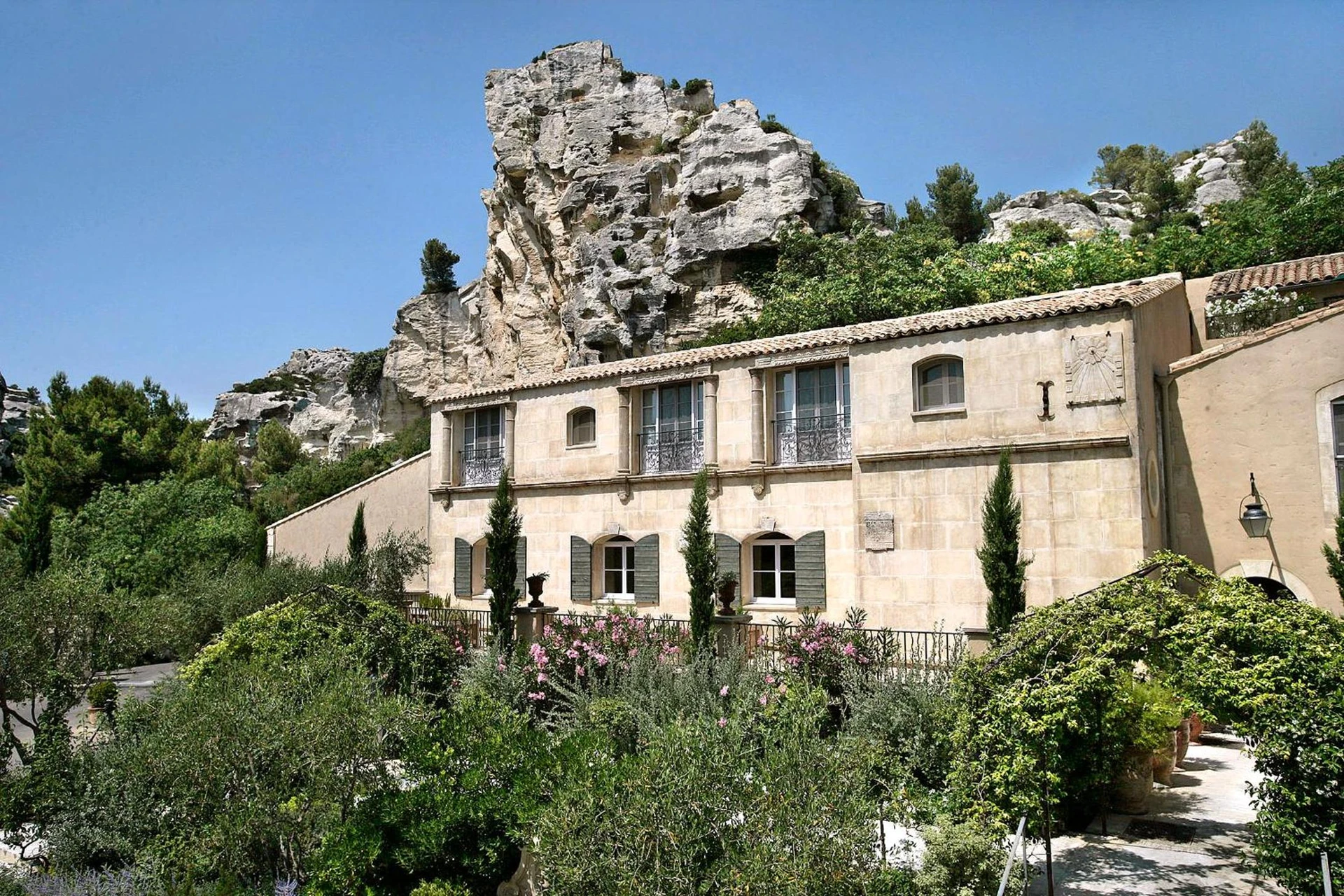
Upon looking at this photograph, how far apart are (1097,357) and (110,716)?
15.1 meters

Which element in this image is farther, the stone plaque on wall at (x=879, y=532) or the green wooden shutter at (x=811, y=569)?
the green wooden shutter at (x=811, y=569)

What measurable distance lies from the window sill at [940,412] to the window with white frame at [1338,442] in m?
5.73

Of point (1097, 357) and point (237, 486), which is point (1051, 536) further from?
point (237, 486)

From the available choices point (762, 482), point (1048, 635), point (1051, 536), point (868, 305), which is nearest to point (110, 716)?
point (1048, 635)

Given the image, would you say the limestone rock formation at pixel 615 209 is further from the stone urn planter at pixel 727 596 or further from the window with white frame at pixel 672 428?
the stone urn planter at pixel 727 596

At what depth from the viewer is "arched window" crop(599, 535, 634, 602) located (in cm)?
2016

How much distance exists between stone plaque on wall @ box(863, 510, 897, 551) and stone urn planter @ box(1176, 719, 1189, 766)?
575 centimetres

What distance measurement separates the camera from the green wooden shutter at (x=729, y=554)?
18.2 metres

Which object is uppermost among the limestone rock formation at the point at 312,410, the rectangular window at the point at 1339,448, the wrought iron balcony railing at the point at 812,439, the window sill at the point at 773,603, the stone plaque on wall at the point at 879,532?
the limestone rock formation at the point at 312,410

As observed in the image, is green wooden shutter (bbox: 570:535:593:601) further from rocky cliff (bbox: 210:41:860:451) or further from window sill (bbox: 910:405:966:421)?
rocky cliff (bbox: 210:41:860:451)

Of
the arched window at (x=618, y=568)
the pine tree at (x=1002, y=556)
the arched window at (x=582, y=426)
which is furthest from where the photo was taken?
the arched window at (x=582, y=426)

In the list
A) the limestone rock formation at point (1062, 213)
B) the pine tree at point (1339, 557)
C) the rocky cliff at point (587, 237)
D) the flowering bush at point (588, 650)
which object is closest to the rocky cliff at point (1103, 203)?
the limestone rock formation at point (1062, 213)

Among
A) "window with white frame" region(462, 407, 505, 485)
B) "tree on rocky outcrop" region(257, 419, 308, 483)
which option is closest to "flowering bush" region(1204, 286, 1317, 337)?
"window with white frame" region(462, 407, 505, 485)

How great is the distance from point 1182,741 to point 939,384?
7249mm
